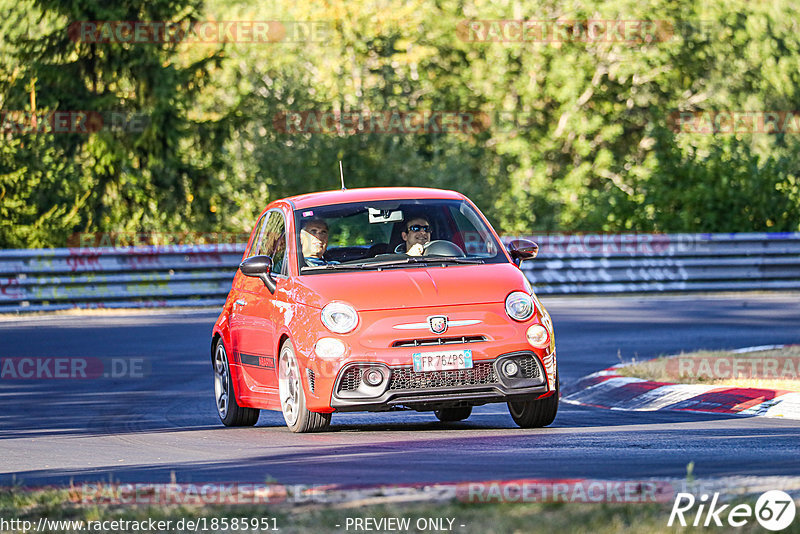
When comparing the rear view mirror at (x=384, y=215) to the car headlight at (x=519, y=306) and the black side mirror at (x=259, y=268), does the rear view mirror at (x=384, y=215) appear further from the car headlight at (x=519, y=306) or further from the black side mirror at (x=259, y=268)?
the car headlight at (x=519, y=306)

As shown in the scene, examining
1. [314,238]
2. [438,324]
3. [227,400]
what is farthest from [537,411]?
[227,400]

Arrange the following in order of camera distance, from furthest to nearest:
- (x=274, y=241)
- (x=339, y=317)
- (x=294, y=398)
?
(x=274, y=241) → (x=294, y=398) → (x=339, y=317)

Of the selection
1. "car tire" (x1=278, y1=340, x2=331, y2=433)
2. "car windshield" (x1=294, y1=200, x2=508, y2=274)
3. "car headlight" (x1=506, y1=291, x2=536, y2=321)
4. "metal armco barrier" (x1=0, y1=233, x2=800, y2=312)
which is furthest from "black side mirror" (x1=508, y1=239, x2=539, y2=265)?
"metal armco barrier" (x1=0, y1=233, x2=800, y2=312)

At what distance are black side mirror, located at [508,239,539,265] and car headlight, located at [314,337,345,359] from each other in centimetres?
181

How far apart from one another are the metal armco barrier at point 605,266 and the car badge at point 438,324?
14.8 metres

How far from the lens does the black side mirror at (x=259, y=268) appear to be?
1074 centimetres

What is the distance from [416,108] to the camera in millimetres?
42250

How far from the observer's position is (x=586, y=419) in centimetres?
1101

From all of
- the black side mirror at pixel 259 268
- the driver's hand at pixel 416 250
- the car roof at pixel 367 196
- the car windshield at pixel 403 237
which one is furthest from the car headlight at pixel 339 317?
the car roof at pixel 367 196

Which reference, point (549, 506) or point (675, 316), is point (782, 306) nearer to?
point (675, 316)

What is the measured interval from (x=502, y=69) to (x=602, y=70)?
3.06 m

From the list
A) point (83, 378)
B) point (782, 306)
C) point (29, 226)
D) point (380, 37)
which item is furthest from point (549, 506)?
point (380, 37)

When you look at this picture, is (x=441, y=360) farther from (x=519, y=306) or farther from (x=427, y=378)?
(x=519, y=306)

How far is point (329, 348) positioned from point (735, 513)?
4.30 meters
